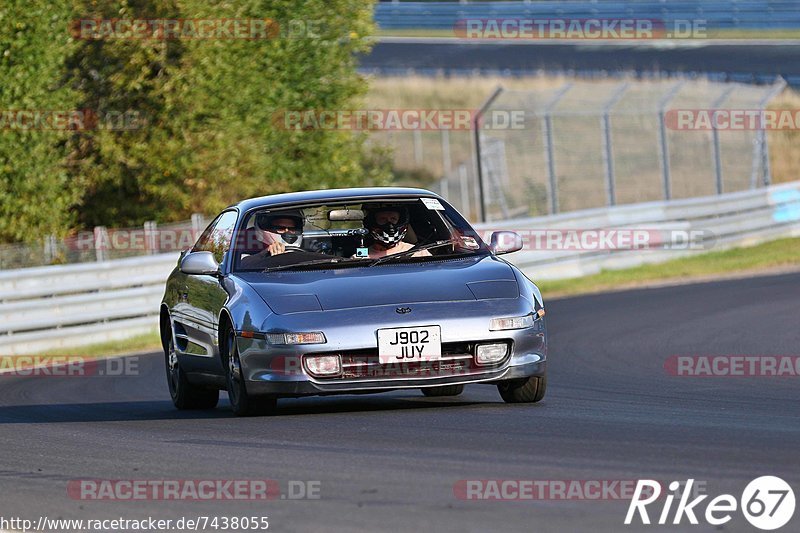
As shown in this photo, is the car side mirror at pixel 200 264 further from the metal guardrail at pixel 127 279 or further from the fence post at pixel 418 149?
the fence post at pixel 418 149

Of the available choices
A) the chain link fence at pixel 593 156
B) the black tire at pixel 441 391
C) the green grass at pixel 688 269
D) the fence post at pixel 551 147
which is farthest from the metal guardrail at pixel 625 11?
the black tire at pixel 441 391

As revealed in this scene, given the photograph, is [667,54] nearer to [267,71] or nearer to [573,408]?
[267,71]

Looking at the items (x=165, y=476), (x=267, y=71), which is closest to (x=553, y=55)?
(x=267, y=71)

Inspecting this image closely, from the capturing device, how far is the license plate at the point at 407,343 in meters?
8.91

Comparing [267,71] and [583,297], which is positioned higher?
[267,71]

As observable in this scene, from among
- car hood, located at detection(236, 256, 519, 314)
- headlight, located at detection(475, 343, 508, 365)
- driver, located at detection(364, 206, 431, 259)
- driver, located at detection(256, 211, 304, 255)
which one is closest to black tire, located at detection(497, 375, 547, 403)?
headlight, located at detection(475, 343, 508, 365)

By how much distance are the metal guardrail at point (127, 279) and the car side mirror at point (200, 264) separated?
364 inches

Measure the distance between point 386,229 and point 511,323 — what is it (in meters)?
1.49

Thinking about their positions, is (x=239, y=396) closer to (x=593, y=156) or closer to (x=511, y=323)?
(x=511, y=323)

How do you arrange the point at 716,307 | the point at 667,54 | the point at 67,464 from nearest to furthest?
the point at 67,464 < the point at 716,307 < the point at 667,54

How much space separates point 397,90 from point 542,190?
10.4 meters

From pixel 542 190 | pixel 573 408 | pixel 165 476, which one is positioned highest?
pixel 165 476

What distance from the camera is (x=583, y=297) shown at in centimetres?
2128

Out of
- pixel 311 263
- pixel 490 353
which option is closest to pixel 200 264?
pixel 311 263
